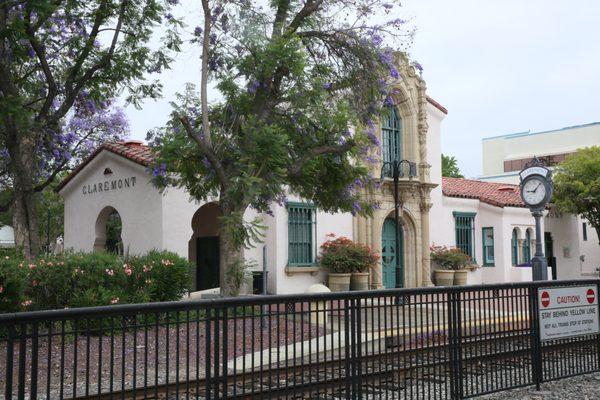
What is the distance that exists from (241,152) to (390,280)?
11640mm

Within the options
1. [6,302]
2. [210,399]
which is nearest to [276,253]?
[6,302]

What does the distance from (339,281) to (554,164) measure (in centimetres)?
2415

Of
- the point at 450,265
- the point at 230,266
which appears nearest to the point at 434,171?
the point at 450,265

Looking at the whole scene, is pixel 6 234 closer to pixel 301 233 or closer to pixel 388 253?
pixel 388 253

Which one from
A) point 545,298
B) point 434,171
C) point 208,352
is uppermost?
point 434,171

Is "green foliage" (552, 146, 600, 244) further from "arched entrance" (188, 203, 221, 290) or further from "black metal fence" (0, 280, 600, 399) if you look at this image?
"black metal fence" (0, 280, 600, 399)

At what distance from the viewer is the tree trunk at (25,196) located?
54.1 ft

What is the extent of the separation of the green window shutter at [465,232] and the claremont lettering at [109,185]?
516 inches

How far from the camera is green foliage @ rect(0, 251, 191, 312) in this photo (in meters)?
13.3

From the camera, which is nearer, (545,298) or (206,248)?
(545,298)

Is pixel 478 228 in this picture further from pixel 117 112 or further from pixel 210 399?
pixel 210 399

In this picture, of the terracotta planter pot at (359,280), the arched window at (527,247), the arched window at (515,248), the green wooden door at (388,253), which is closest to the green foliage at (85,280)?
the terracotta planter pot at (359,280)

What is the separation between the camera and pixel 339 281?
69.7 feet

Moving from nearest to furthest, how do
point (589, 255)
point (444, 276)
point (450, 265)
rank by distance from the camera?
point (444, 276), point (450, 265), point (589, 255)
